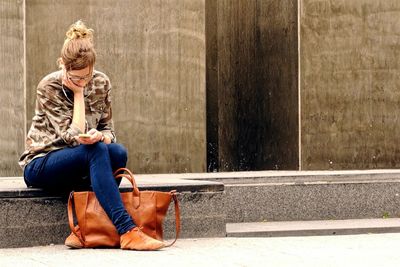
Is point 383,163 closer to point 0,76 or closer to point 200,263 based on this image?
point 0,76

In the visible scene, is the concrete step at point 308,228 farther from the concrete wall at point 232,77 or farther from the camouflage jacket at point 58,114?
the concrete wall at point 232,77

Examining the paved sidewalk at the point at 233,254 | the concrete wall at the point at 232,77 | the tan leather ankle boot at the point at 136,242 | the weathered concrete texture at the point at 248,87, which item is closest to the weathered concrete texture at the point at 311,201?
the paved sidewalk at the point at 233,254

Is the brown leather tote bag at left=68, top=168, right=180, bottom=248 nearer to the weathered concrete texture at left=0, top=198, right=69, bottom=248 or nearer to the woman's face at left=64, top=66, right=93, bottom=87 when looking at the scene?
the weathered concrete texture at left=0, top=198, right=69, bottom=248

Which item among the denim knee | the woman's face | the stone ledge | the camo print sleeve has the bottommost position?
the stone ledge

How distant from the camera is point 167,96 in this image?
33.3 ft

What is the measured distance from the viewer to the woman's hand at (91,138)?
6520mm

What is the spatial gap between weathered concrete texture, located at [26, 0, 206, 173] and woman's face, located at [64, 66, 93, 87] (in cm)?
315

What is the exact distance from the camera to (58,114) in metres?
6.75

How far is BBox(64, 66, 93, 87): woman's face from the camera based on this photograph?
666cm

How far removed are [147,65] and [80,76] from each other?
11.2 feet

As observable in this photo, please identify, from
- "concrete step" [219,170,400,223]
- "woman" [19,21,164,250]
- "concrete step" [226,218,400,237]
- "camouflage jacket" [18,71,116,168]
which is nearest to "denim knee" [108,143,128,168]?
"woman" [19,21,164,250]

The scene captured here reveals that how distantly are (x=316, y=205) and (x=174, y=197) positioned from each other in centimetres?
260

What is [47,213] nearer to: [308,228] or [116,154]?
[116,154]

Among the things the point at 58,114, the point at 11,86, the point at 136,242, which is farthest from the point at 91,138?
the point at 11,86
